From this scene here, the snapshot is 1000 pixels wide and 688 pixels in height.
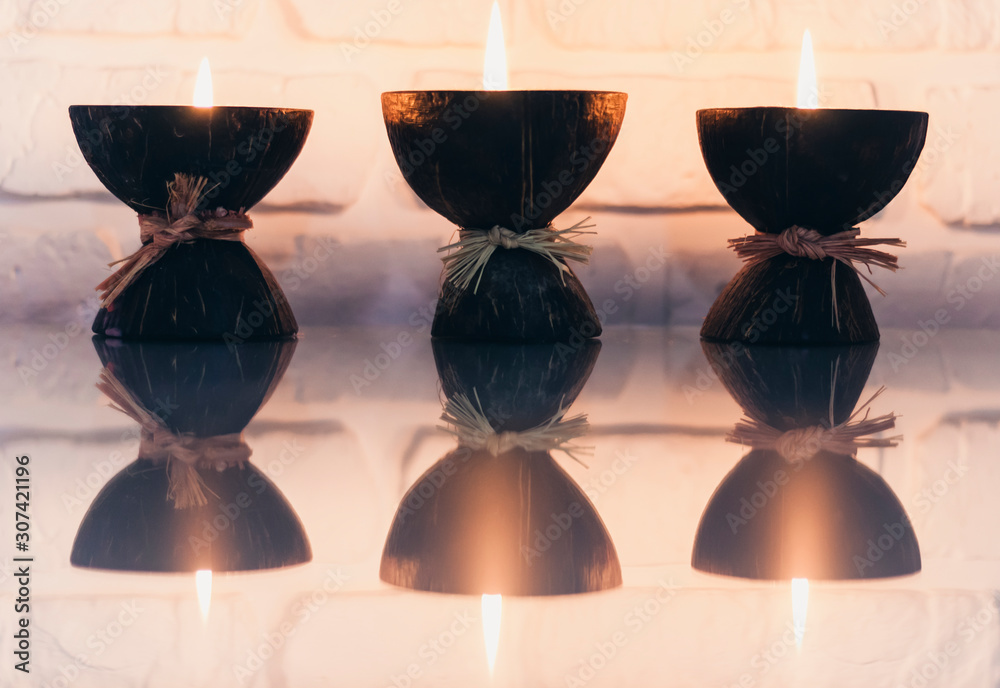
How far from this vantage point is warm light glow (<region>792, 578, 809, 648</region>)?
1.14 ft

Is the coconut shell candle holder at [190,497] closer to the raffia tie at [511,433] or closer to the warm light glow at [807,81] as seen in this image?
the raffia tie at [511,433]

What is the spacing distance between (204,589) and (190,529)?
0.06 meters

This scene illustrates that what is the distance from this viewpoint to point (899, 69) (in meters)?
1.20

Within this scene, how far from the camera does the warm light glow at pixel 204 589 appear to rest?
0.36 metres

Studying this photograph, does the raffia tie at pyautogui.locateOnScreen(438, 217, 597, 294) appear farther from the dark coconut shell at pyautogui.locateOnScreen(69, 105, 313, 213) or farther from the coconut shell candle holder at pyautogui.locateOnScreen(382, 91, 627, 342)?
the dark coconut shell at pyautogui.locateOnScreen(69, 105, 313, 213)

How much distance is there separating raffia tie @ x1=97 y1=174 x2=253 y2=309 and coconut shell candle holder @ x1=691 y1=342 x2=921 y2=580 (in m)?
0.48

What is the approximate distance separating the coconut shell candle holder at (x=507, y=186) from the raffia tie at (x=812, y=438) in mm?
345

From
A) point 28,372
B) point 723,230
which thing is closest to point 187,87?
point 28,372

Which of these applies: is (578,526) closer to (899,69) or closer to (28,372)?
(28,372)

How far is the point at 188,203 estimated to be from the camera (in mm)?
954

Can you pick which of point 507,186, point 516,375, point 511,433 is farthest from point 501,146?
point 511,433

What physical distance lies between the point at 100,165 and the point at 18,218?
0.26 meters

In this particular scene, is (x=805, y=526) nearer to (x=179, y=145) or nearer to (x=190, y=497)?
(x=190, y=497)

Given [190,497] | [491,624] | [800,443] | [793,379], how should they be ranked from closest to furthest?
[491,624] < [190,497] < [800,443] < [793,379]
